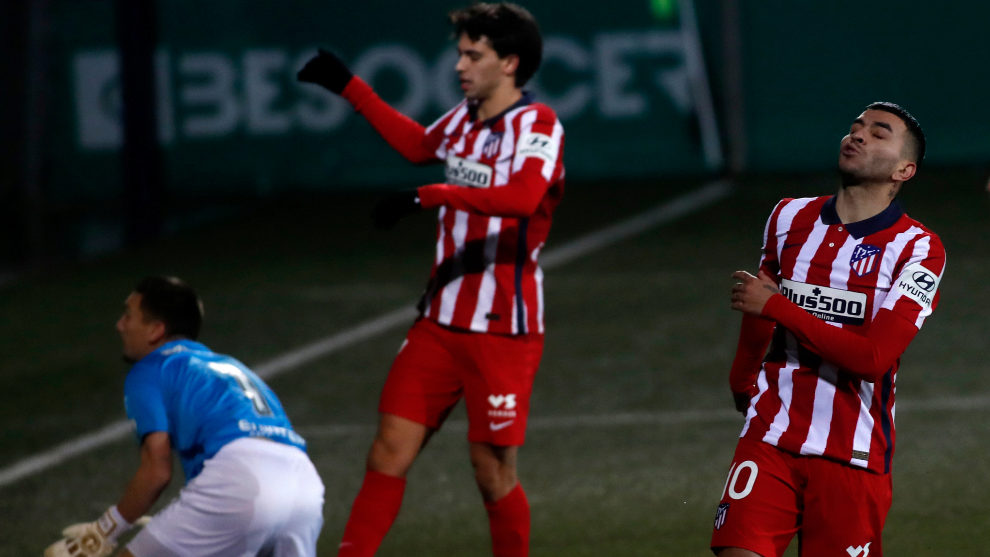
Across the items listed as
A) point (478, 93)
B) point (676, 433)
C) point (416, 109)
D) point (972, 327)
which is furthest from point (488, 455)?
point (416, 109)

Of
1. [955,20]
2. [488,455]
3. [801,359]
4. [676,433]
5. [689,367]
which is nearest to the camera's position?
[801,359]

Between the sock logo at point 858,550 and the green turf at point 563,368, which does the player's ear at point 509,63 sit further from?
the sock logo at point 858,550

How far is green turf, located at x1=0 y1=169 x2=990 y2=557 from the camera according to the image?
6.66 m

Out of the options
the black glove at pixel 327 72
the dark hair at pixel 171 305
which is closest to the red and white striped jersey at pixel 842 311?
the dark hair at pixel 171 305

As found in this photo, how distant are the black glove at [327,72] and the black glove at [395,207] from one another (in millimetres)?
1082

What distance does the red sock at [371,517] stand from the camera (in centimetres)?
516

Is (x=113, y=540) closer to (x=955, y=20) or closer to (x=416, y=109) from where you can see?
(x=416, y=109)

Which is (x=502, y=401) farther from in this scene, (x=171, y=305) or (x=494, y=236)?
(x=171, y=305)

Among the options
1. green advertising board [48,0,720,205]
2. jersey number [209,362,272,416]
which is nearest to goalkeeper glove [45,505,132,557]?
jersey number [209,362,272,416]

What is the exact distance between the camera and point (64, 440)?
8.28 meters

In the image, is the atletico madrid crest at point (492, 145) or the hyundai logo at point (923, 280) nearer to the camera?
the hyundai logo at point (923, 280)

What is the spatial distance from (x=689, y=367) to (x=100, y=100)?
7565mm

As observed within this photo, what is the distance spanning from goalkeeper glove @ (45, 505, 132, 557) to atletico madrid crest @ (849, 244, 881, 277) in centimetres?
226

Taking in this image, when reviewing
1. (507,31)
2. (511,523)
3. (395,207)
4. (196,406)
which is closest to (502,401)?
(511,523)
